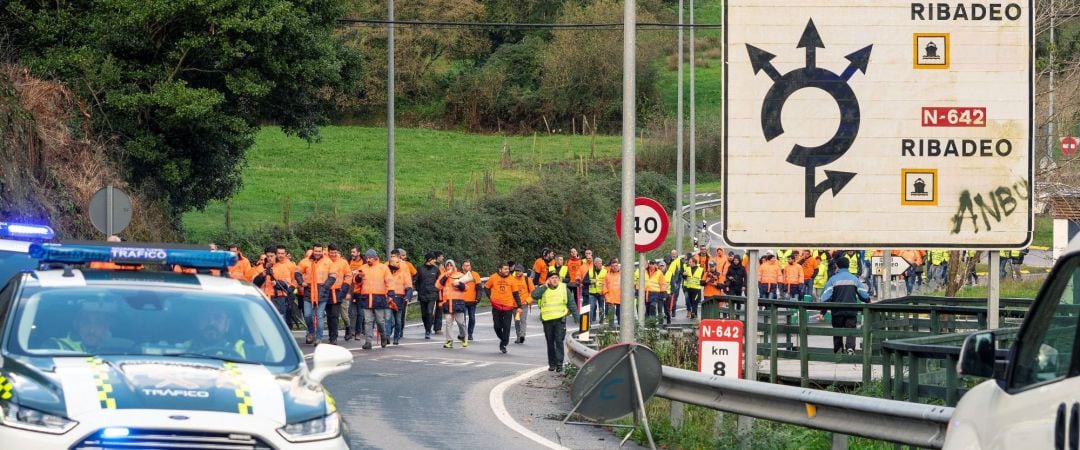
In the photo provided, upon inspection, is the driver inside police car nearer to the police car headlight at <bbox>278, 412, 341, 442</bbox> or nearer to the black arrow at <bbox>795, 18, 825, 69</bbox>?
the police car headlight at <bbox>278, 412, 341, 442</bbox>

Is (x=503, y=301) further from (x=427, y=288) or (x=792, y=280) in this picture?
(x=792, y=280)

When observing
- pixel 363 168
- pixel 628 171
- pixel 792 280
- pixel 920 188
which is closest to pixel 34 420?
pixel 920 188

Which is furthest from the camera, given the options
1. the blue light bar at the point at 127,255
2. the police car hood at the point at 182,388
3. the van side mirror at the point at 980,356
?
the blue light bar at the point at 127,255

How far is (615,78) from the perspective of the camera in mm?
83000

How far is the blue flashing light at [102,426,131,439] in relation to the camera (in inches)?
278

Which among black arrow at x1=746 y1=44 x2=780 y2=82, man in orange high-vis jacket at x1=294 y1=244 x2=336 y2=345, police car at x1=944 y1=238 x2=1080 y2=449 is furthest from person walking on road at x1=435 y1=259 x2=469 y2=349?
police car at x1=944 y1=238 x2=1080 y2=449

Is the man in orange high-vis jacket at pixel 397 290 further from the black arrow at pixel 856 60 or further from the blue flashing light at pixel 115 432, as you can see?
the blue flashing light at pixel 115 432

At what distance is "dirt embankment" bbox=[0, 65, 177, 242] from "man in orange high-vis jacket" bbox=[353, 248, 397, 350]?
16.9 feet

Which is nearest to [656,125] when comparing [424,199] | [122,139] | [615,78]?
[615,78]

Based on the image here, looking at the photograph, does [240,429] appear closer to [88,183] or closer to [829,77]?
[829,77]

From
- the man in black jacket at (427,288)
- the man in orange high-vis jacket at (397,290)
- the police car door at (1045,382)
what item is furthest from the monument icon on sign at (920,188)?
the man in black jacket at (427,288)

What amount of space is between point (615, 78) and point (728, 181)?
6988cm

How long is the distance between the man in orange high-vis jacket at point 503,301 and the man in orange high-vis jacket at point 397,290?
1642 millimetres

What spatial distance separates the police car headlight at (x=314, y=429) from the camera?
741cm
